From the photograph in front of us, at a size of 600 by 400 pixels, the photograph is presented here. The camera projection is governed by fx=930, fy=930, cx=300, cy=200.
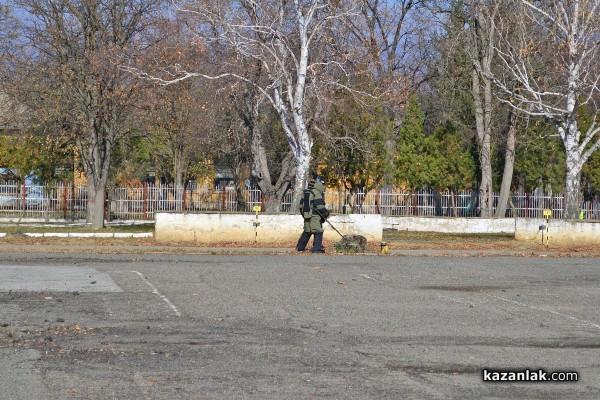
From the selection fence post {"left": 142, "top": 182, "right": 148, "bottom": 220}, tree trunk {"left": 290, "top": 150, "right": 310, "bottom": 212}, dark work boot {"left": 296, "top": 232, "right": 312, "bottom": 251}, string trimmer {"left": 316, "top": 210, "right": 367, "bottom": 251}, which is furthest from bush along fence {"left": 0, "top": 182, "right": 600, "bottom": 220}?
dark work boot {"left": 296, "top": 232, "right": 312, "bottom": 251}

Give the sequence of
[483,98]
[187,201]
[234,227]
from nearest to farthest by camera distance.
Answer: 1. [234,227]
2. [187,201]
3. [483,98]

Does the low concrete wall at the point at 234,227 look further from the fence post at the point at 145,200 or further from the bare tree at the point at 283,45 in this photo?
the fence post at the point at 145,200

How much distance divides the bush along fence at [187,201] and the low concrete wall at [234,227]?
1103cm

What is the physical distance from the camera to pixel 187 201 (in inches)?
1532

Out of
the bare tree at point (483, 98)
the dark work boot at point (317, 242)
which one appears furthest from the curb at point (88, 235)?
the bare tree at point (483, 98)

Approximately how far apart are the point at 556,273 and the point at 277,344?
36.3 feet

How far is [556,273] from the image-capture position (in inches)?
776

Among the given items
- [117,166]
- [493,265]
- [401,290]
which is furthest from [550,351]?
[117,166]

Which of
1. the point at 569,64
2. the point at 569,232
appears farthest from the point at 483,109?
the point at 569,232

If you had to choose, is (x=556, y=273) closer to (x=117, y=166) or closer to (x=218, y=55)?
(x=218, y=55)

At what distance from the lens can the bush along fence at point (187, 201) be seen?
1538 inches

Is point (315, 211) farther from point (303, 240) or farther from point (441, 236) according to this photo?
point (441, 236)

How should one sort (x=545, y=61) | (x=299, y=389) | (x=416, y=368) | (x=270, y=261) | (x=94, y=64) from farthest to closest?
1. (x=545, y=61)
2. (x=94, y=64)
3. (x=270, y=261)
4. (x=416, y=368)
5. (x=299, y=389)

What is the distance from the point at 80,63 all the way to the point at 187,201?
8.87m
